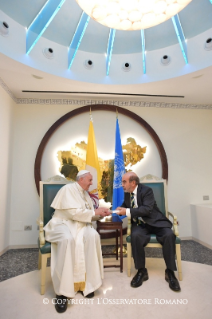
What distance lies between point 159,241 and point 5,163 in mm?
Result: 3114

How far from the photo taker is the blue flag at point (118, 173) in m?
4.25

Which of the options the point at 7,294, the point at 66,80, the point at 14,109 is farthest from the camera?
the point at 14,109

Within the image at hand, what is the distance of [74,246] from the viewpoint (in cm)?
253

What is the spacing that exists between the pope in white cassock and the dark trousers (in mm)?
487

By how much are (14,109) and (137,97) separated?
2.70m

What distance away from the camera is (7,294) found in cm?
246

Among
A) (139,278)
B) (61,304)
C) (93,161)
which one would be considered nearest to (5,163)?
(93,161)

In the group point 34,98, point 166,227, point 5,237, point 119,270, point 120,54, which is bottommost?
point 119,270

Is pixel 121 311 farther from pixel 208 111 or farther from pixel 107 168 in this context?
pixel 208 111

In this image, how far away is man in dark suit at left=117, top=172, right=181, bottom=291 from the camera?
8.91 ft

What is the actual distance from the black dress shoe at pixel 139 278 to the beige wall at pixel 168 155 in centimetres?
226

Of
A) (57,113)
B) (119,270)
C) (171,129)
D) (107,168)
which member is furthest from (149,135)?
(119,270)

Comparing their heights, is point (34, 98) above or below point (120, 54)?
below

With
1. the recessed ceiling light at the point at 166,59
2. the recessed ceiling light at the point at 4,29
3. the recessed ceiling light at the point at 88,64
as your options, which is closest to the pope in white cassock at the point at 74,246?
the recessed ceiling light at the point at 88,64
